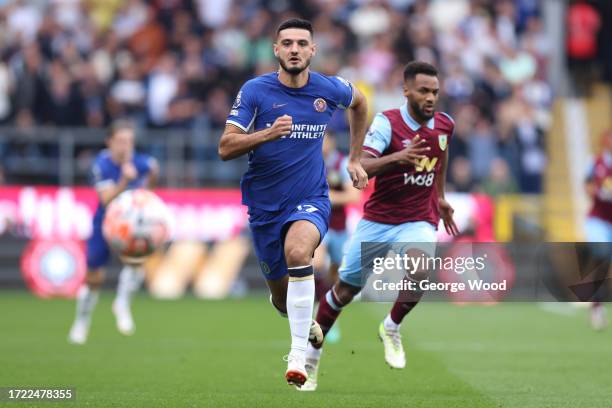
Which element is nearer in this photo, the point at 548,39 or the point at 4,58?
the point at 4,58

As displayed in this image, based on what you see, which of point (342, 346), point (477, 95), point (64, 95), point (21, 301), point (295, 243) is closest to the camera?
point (295, 243)

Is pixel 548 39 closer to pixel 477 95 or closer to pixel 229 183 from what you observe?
pixel 477 95

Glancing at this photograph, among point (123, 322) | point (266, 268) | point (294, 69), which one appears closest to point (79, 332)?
point (123, 322)

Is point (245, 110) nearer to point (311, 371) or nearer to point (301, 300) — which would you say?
point (301, 300)

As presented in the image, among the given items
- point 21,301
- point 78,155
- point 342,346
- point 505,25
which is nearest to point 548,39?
point 505,25

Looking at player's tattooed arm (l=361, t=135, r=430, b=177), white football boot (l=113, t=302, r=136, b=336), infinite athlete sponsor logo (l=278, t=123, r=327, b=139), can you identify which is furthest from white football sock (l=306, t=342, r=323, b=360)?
white football boot (l=113, t=302, r=136, b=336)

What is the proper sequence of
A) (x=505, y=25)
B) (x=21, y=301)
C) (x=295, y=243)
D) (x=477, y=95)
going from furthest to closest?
1. (x=505, y=25)
2. (x=477, y=95)
3. (x=21, y=301)
4. (x=295, y=243)

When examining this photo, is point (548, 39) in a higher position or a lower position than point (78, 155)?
higher

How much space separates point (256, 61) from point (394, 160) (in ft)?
52.6

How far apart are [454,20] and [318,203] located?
62.5 feet

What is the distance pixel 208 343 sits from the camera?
15453mm

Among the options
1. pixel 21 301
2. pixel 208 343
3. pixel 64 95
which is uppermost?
pixel 64 95

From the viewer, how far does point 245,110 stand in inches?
392

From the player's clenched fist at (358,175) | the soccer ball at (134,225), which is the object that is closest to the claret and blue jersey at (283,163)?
the player's clenched fist at (358,175)
